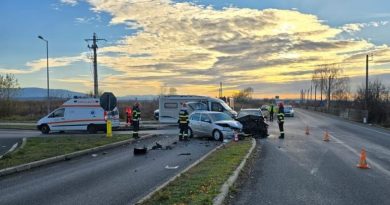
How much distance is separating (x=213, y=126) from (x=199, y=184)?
51.0 feet

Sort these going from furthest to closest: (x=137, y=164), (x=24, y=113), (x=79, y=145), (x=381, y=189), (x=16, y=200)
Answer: (x=24, y=113), (x=79, y=145), (x=137, y=164), (x=381, y=189), (x=16, y=200)

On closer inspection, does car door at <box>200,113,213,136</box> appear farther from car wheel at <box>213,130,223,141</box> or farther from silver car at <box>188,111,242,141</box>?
car wheel at <box>213,130,223,141</box>

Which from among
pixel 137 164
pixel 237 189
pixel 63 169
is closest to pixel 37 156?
pixel 63 169

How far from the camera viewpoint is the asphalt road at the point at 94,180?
9.54 m

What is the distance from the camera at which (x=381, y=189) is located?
10.1 m

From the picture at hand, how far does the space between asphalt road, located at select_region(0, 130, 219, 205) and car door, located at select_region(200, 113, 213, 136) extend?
7677 mm

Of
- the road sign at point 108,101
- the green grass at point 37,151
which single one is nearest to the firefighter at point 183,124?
the road sign at point 108,101

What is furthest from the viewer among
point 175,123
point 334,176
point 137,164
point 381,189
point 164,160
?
point 175,123

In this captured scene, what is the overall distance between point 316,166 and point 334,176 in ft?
6.82

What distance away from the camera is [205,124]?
26109mm

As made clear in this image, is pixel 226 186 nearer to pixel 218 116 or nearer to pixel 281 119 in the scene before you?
pixel 218 116

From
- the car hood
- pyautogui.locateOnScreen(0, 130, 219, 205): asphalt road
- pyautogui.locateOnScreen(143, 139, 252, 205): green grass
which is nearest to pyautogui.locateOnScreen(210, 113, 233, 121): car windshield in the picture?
the car hood

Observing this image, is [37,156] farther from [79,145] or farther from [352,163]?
[352,163]

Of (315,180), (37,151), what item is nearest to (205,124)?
(37,151)
